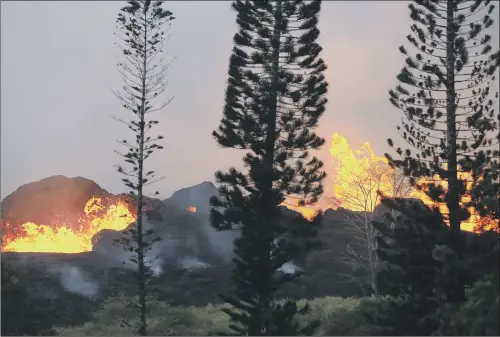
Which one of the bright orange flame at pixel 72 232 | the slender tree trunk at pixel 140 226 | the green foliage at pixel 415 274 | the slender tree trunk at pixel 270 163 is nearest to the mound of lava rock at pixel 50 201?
the bright orange flame at pixel 72 232

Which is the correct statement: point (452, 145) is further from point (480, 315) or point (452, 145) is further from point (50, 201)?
point (50, 201)

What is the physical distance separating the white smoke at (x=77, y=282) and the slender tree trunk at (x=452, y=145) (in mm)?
15280

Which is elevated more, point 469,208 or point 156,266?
point 469,208

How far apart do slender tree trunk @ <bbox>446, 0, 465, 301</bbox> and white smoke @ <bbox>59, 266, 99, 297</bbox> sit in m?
15.3

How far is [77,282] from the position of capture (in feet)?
77.6

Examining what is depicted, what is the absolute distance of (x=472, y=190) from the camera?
41.2 ft

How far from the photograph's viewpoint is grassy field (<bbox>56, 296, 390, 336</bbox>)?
15.7m

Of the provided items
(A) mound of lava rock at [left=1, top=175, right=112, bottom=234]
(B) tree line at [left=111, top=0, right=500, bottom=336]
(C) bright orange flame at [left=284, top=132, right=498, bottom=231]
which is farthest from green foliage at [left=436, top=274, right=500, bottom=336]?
(A) mound of lava rock at [left=1, top=175, right=112, bottom=234]

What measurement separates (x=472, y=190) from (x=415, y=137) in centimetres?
191

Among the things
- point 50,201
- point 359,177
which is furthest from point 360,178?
point 50,201

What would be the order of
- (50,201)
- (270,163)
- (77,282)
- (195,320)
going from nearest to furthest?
(270,163)
(195,320)
(77,282)
(50,201)

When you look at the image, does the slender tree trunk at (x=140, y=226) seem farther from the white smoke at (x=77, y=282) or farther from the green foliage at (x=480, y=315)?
the green foliage at (x=480, y=315)

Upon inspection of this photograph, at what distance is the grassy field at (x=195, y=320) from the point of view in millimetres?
15695

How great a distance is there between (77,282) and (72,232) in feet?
28.6
